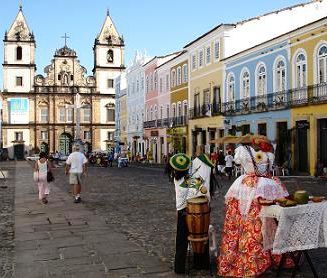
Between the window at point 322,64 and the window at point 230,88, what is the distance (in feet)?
29.9

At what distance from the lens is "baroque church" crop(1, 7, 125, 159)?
74.1 meters

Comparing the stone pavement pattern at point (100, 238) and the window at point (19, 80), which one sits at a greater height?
the window at point (19, 80)

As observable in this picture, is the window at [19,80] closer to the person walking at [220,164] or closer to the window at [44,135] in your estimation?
the window at [44,135]

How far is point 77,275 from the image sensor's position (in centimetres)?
648

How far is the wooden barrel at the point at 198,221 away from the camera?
21.0ft

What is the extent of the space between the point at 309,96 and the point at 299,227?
63.4 ft

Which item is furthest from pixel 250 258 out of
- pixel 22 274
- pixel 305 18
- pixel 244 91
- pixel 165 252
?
pixel 305 18

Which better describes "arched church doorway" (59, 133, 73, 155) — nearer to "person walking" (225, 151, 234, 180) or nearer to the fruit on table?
"person walking" (225, 151, 234, 180)

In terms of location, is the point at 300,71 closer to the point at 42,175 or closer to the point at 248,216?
the point at 42,175

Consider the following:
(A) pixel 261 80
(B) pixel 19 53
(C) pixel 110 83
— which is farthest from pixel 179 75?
(B) pixel 19 53

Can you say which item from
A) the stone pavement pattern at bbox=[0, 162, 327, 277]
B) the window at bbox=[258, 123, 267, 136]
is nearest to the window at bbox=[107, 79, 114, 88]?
the window at bbox=[258, 123, 267, 136]

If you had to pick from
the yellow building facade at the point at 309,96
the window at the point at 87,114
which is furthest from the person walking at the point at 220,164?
the window at the point at 87,114

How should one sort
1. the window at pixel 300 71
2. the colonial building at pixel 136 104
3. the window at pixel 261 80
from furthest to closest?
the colonial building at pixel 136 104
the window at pixel 261 80
the window at pixel 300 71

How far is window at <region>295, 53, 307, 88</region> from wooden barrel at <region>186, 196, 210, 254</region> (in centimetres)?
1989
